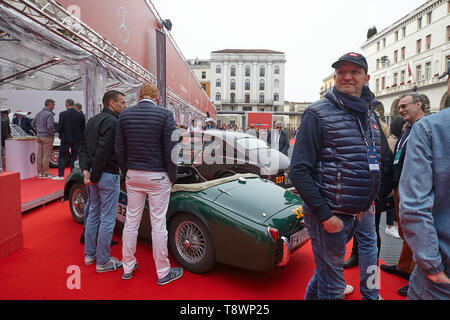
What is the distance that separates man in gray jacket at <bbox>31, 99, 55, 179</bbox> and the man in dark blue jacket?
5.47 meters

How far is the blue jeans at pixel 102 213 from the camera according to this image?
3.03 metres

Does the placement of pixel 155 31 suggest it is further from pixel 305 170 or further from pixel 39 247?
pixel 305 170

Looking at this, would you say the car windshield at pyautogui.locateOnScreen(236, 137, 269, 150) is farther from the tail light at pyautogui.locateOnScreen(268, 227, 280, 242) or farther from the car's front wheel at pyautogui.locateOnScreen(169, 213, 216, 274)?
the tail light at pyautogui.locateOnScreen(268, 227, 280, 242)

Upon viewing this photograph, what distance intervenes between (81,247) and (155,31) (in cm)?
831

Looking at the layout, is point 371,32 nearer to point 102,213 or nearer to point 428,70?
point 428,70

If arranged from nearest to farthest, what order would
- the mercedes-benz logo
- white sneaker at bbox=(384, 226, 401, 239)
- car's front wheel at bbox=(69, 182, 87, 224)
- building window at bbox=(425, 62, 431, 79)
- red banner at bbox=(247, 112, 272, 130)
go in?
car's front wheel at bbox=(69, 182, 87, 224)
white sneaker at bbox=(384, 226, 401, 239)
the mercedes-benz logo
red banner at bbox=(247, 112, 272, 130)
building window at bbox=(425, 62, 431, 79)

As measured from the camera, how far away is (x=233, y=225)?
8.72 ft

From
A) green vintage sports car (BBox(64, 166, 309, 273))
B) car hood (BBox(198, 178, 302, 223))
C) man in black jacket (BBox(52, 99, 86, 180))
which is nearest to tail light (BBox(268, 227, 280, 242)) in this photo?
green vintage sports car (BBox(64, 166, 309, 273))

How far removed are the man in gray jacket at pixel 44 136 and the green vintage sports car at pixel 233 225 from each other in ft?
17.0

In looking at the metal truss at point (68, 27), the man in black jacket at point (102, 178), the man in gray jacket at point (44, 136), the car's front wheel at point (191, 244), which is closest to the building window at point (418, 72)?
the metal truss at point (68, 27)

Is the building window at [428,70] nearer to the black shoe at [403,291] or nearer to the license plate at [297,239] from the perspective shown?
the black shoe at [403,291]

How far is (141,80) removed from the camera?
855 centimetres

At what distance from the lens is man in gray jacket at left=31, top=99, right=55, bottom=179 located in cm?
698
